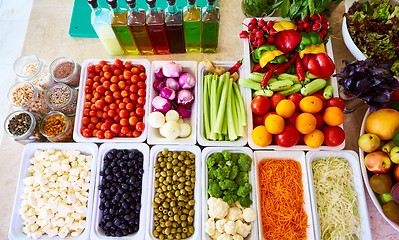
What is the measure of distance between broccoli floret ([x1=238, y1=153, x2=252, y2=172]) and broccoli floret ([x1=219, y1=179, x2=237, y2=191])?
0.09m

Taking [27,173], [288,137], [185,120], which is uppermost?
[185,120]

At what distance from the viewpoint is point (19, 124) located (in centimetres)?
144

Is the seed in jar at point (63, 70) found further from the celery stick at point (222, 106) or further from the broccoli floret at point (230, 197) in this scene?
the broccoli floret at point (230, 197)

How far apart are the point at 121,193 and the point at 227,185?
0.54 m

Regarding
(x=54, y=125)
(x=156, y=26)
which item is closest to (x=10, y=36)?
(x=54, y=125)

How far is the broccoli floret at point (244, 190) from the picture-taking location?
4.44ft

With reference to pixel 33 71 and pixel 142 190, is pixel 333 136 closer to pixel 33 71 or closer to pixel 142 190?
pixel 142 190

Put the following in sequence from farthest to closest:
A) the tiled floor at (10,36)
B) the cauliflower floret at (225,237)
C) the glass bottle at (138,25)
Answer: the tiled floor at (10,36) < the glass bottle at (138,25) < the cauliflower floret at (225,237)

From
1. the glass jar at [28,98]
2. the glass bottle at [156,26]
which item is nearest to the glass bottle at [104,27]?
the glass bottle at [156,26]

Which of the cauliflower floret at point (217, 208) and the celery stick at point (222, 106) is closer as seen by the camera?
the cauliflower floret at point (217, 208)

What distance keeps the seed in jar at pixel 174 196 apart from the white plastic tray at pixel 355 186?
60 centimetres

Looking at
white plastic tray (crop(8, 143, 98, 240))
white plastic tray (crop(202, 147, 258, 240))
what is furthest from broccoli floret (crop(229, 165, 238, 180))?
white plastic tray (crop(8, 143, 98, 240))

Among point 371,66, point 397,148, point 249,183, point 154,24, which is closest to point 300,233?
point 249,183

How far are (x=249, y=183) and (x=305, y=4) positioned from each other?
40.3 inches
